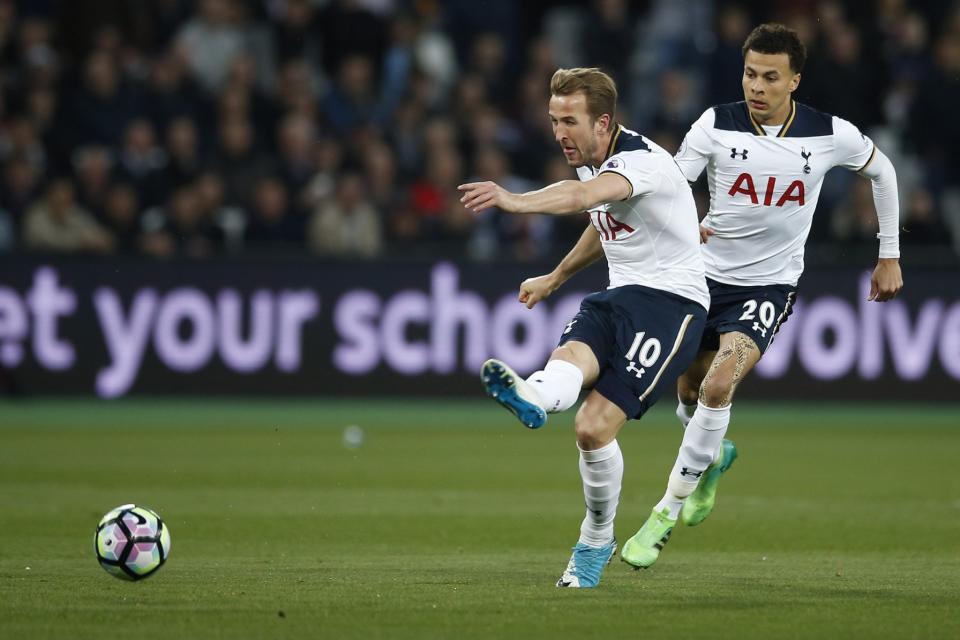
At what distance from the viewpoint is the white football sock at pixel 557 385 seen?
259 inches

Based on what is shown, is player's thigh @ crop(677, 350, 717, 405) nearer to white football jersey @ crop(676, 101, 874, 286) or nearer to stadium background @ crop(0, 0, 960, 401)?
white football jersey @ crop(676, 101, 874, 286)

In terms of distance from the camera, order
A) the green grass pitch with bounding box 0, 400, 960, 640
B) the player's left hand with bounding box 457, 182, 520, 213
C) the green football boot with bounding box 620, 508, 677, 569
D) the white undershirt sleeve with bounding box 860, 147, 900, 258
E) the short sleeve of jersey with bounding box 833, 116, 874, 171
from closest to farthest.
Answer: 1. the player's left hand with bounding box 457, 182, 520, 213
2. the green grass pitch with bounding box 0, 400, 960, 640
3. the green football boot with bounding box 620, 508, 677, 569
4. the short sleeve of jersey with bounding box 833, 116, 874, 171
5. the white undershirt sleeve with bounding box 860, 147, 900, 258

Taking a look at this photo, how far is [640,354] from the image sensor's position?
714 cm

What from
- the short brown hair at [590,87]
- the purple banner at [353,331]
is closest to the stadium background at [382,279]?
the purple banner at [353,331]

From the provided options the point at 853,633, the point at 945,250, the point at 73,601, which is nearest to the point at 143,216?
the point at 945,250

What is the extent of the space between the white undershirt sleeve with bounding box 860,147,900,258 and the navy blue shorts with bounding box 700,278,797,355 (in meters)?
0.55

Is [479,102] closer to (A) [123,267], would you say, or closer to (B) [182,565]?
(A) [123,267]

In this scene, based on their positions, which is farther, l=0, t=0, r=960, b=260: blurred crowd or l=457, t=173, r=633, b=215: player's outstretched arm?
l=0, t=0, r=960, b=260: blurred crowd

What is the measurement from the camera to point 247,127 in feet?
59.4

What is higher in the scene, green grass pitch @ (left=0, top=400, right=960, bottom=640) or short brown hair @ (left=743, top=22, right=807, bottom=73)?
short brown hair @ (left=743, top=22, right=807, bottom=73)

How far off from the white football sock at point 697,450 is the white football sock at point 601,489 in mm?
775

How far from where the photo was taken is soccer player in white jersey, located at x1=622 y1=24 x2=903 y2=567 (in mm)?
8219

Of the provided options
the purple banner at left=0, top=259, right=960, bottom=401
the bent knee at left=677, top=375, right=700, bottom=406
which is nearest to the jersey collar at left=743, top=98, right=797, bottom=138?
the bent knee at left=677, top=375, right=700, bottom=406

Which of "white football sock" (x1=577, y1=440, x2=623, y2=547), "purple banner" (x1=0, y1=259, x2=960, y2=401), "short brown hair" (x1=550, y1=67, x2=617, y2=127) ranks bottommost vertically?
"purple banner" (x1=0, y1=259, x2=960, y2=401)
